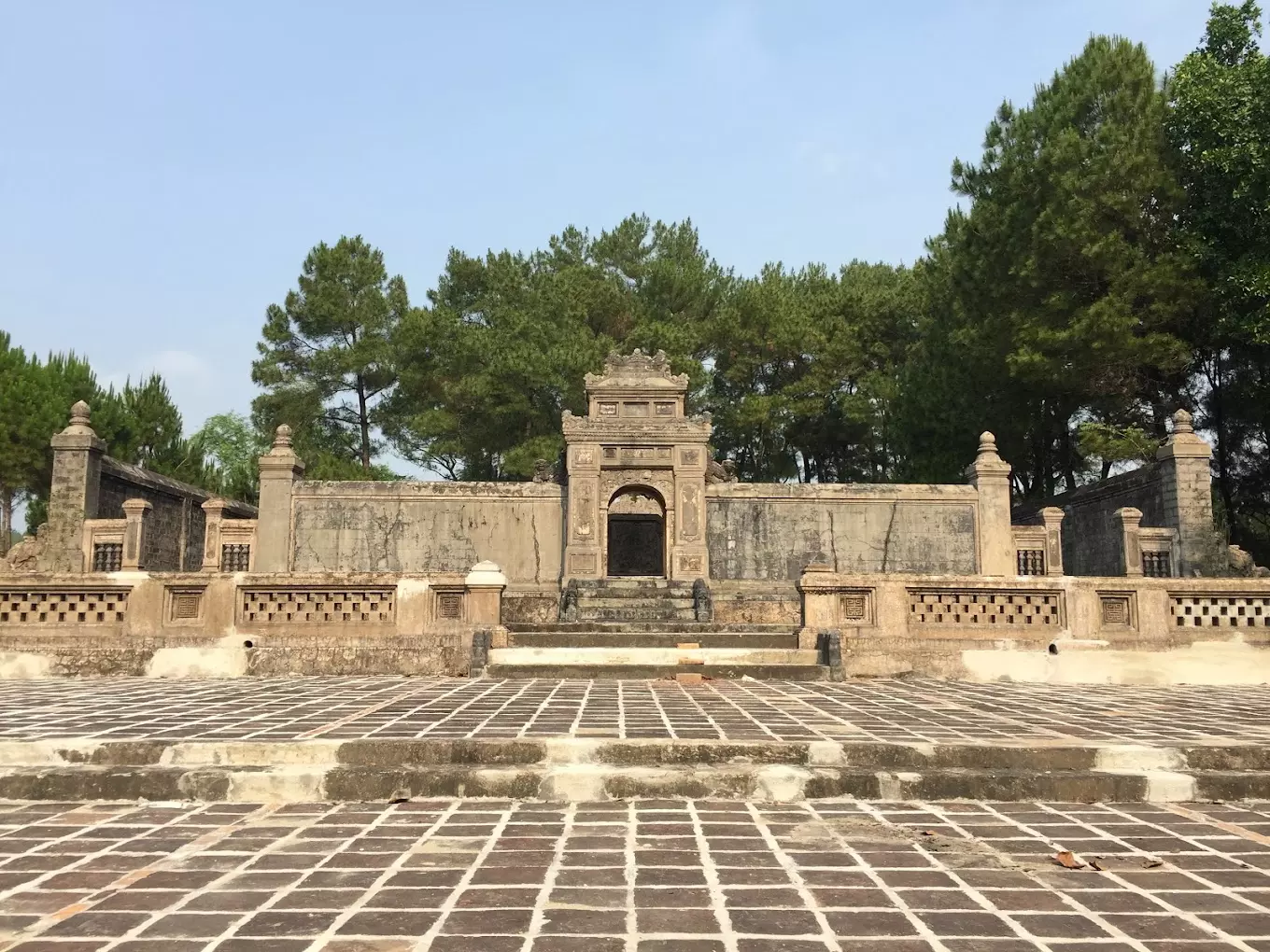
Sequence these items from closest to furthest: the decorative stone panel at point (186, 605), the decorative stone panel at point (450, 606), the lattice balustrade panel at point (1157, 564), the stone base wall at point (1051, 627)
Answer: the stone base wall at point (1051, 627)
the decorative stone panel at point (186, 605)
the decorative stone panel at point (450, 606)
the lattice balustrade panel at point (1157, 564)

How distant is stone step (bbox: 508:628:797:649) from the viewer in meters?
11.3

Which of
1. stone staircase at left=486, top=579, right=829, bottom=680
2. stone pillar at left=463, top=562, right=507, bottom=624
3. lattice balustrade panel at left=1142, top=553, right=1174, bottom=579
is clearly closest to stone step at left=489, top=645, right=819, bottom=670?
stone staircase at left=486, top=579, right=829, bottom=680

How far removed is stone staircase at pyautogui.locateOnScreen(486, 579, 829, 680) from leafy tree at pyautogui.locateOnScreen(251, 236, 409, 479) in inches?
1042

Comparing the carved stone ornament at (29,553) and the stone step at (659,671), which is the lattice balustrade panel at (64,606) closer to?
the stone step at (659,671)

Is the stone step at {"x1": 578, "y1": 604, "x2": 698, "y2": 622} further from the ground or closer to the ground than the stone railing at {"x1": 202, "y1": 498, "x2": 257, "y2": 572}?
closer to the ground

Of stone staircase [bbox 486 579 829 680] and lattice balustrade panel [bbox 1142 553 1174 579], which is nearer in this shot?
stone staircase [bbox 486 579 829 680]

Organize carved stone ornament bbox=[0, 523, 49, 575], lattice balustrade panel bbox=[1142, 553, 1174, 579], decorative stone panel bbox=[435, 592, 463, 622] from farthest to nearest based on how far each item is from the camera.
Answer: carved stone ornament bbox=[0, 523, 49, 575] < lattice balustrade panel bbox=[1142, 553, 1174, 579] < decorative stone panel bbox=[435, 592, 463, 622]

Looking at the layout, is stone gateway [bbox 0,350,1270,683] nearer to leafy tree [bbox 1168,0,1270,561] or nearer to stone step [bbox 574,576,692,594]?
stone step [bbox 574,576,692,594]

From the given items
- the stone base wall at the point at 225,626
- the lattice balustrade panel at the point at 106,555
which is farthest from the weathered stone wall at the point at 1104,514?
the lattice balustrade panel at the point at 106,555

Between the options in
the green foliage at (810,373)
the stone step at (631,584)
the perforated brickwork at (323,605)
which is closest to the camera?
the perforated brickwork at (323,605)

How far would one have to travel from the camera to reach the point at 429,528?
20406 millimetres

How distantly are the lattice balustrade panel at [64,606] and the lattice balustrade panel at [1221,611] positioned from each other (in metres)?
12.0

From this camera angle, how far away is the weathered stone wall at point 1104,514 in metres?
20.1

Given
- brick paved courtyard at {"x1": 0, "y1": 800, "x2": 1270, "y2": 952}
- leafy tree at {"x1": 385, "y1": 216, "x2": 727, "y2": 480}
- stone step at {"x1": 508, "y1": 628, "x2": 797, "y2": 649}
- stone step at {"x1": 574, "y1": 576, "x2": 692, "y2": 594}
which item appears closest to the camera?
brick paved courtyard at {"x1": 0, "y1": 800, "x2": 1270, "y2": 952}
